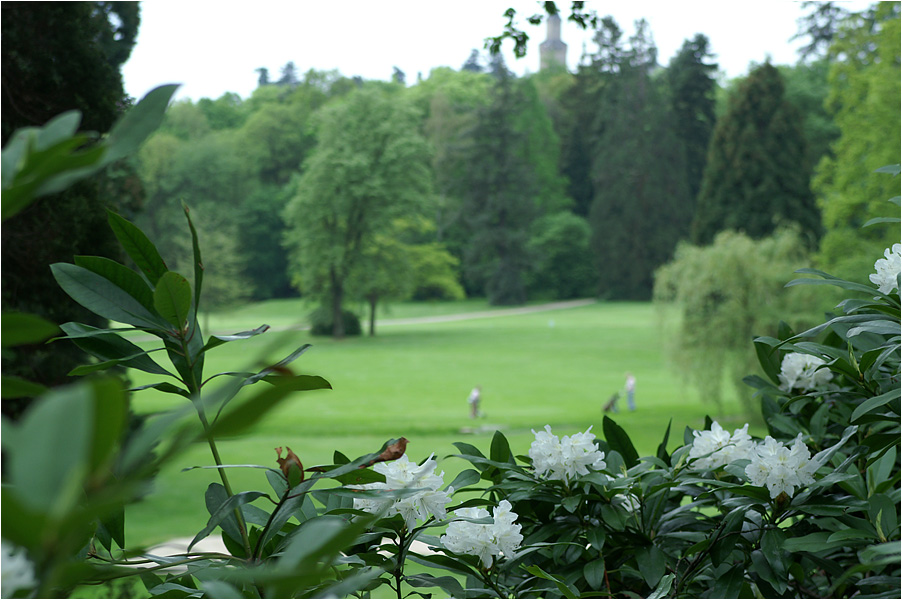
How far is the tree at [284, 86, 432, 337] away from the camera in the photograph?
1461cm

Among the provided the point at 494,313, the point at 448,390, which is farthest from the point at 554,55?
the point at 448,390

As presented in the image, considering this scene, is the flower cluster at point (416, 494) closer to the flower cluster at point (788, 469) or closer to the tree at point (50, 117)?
the flower cluster at point (788, 469)

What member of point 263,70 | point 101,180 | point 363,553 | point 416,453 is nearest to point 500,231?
point 263,70

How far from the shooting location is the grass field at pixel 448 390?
779cm

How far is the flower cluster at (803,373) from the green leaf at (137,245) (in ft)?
2.66

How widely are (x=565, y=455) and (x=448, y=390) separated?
35.9ft

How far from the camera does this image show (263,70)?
18797 millimetres

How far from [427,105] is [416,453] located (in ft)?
46.2

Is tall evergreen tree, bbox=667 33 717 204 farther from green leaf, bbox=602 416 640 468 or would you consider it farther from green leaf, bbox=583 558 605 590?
green leaf, bbox=583 558 605 590

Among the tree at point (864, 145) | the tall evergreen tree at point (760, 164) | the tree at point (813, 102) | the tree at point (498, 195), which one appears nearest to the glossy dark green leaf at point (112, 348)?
the tree at point (864, 145)

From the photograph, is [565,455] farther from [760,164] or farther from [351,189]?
[760,164]

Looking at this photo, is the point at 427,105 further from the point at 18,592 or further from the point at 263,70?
the point at 18,592

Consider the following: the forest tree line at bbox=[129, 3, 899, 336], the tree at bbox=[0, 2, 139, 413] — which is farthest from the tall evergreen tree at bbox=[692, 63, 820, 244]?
the tree at bbox=[0, 2, 139, 413]

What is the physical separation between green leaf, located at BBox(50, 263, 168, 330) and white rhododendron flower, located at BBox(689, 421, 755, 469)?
0.65 m
